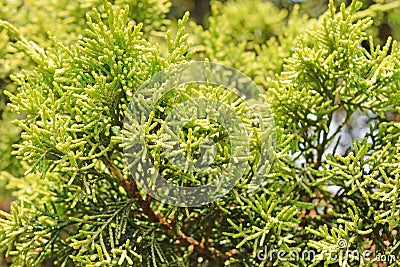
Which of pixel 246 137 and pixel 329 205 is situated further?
pixel 329 205

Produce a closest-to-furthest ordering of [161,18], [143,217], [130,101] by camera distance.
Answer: [130,101] < [143,217] < [161,18]

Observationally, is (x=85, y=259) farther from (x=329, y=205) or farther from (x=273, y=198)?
(x=329, y=205)

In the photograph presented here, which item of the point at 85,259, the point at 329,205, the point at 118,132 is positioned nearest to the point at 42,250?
the point at 85,259

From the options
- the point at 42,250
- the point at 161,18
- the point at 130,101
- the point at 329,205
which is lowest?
the point at 42,250

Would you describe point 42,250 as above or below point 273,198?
below

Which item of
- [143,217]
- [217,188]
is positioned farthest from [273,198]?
[143,217]

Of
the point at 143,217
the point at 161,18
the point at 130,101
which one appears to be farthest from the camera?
the point at 161,18

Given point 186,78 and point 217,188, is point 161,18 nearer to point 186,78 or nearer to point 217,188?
point 186,78
